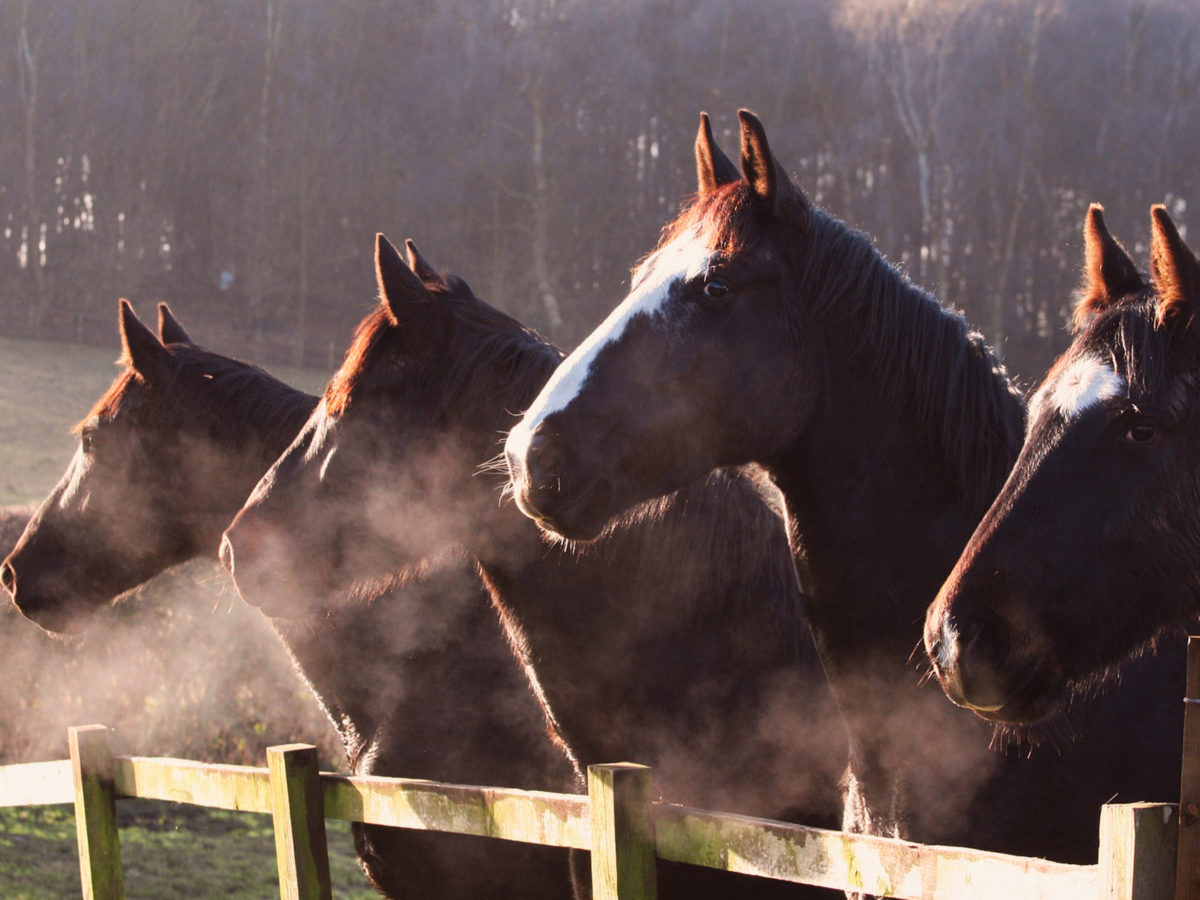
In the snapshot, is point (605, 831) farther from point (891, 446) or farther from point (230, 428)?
point (230, 428)

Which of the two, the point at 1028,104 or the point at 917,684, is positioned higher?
the point at 1028,104

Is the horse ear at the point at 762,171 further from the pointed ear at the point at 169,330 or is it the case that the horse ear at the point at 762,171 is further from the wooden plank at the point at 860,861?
the pointed ear at the point at 169,330

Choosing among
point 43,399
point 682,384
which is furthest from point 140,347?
point 43,399

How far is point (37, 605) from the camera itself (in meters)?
5.38

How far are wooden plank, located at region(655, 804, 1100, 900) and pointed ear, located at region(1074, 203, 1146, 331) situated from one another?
3.78 feet

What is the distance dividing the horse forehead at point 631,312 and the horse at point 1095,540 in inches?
40.3

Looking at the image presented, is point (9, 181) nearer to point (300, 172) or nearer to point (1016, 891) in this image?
point (300, 172)

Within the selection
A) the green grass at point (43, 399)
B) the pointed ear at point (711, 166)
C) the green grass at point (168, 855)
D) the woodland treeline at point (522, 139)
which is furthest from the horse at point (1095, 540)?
the woodland treeline at point (522, 139)

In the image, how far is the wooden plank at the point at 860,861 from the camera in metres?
Result: 1.97

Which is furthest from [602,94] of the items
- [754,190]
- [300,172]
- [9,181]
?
[754,190]

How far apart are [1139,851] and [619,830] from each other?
1.12m

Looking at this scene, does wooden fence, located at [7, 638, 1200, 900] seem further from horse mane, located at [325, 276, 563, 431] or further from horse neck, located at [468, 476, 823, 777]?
horse mane, located at [325, 276, 563, 431]

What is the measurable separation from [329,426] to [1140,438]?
260cm

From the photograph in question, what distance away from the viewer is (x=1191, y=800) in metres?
1.84
